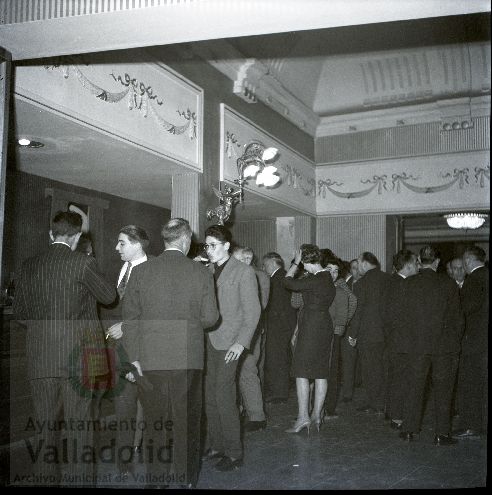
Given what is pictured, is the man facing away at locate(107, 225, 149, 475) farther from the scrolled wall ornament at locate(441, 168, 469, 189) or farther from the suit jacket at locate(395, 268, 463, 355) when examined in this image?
the scrolled wall ornament at locate(441, 168, 469, 189)

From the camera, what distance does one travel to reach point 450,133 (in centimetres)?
839

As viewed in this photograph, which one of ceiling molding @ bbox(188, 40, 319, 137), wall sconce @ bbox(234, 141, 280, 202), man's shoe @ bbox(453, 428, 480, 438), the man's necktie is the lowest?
man's shoe @ bbox(453, 428, 480, 438)

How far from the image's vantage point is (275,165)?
303 inches

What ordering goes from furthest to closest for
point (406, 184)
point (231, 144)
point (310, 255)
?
point (406, 184)
point (231, 144)
point (310, 255)

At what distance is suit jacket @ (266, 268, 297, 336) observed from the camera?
6.21m

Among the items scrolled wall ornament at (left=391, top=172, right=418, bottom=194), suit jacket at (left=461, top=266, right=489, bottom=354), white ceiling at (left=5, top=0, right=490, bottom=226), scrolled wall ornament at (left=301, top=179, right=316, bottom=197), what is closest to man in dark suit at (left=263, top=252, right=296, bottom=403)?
white ceiling at (left=5, top=0, right=490, bottom=226)

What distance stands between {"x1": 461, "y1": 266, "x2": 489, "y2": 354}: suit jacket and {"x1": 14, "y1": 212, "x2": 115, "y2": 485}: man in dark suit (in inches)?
118

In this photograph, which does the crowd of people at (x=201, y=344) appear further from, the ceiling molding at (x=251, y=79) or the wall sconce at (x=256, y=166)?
the ceiling molding at (x=251, y=79)

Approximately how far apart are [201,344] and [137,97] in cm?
256

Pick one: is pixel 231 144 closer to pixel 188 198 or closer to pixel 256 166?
pixel 256 166

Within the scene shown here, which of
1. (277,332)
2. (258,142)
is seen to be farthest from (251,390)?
(258,142)

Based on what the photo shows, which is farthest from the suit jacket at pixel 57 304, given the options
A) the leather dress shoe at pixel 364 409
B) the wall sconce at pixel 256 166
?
the wall sconce at pixel 256 166

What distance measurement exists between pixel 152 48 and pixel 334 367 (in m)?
3.51

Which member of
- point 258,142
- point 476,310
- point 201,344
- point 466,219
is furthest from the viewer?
point 466,219
